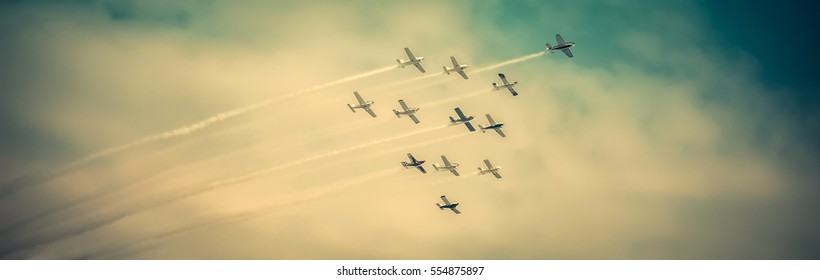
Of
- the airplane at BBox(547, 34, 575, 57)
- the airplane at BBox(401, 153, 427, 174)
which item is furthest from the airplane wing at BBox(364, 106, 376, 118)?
the airplane at BBox(547, 34, 575, 57)

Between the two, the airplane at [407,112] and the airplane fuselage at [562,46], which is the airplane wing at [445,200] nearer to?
the airplane at [407,112]

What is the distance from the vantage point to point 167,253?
300 ft

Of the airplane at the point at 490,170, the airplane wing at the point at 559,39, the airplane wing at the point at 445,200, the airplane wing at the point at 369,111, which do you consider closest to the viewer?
the airplane wing at the point at 559,39

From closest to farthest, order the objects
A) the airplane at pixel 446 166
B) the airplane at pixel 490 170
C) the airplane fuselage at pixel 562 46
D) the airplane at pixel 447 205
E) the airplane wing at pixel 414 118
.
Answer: the airplane fuselage at pixel 562 46
the airplane wing at pixel 414 118
the airplane at pixel 446 166
the airplane at pixel 490 170
the airplane at pixel 447 205

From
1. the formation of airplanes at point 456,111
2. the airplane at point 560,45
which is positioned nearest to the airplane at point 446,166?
the formation of airplanes at point 456,111

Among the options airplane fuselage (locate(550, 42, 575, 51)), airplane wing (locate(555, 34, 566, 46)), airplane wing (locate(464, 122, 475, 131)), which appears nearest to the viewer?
airplane wing (locate(555, 34, 566, 46))

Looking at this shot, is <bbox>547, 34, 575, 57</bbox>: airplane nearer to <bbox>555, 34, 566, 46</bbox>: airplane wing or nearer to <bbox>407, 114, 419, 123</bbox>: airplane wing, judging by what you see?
<bbox>555, 34, 566, 46</bbox>: airplane wing

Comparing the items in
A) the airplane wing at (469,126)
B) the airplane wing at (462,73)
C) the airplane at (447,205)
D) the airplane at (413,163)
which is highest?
the airplane wing at (462,73)

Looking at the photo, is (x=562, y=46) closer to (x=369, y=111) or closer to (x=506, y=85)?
(x=506, y=85)

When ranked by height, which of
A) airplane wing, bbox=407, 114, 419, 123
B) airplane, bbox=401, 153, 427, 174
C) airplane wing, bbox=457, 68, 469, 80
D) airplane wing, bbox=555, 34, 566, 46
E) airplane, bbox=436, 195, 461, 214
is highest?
airplane wing, bbox=555, 34, 566, 46

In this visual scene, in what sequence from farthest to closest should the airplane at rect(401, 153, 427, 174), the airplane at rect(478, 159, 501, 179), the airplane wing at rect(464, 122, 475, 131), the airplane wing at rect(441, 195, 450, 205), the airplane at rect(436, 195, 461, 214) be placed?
the airplane wing at rect(441, 195, 450, 205)
the airplane at rect(436, 195, 461, 214)
the airplane at rect(478, 159, 501, 179)
the airplane at rect(401, 153, 427, 174)
the airplane wing at rect(464, 122, 475, 131)

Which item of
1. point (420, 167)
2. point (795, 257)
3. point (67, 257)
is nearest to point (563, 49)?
point (420, 167)

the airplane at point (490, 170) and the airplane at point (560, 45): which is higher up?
the airplane at point (560, 45)

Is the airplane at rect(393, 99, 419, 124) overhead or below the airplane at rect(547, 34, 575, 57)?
below
